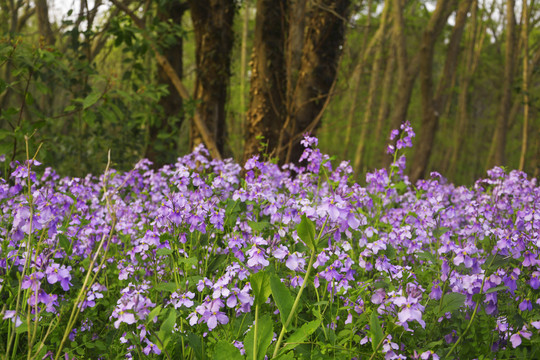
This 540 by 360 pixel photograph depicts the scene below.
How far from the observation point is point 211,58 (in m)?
6.35

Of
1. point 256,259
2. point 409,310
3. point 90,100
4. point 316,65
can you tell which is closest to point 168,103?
point 316,65

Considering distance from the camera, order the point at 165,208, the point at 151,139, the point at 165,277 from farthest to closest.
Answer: the point at 151,139 < the point at 165,277 < the point at 165,208

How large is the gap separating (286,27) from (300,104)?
1014 mm

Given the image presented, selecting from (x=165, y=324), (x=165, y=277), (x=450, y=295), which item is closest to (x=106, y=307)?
(x=165, y=277)

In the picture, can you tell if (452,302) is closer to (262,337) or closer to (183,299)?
(262,337)

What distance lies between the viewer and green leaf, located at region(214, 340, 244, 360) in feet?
5.70

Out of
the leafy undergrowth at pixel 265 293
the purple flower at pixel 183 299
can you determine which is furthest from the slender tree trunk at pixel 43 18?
the purple flower at pixel 183 299

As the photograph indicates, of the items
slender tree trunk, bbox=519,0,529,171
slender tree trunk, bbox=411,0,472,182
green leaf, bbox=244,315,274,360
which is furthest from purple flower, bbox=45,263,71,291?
slender tree trunk, bbox=519,0,529,171

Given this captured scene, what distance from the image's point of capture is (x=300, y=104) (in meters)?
5.82

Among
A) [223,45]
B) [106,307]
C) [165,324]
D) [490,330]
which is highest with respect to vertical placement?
[223,45]

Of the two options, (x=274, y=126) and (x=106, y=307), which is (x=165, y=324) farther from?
(x=274, y=126)

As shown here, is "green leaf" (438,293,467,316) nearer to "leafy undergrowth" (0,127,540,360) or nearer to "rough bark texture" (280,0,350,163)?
"leafy undergrowth" (0,127,540,360)

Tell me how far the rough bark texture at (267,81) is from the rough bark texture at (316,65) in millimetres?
226

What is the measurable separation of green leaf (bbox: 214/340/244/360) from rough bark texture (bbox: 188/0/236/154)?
15.4 feet
